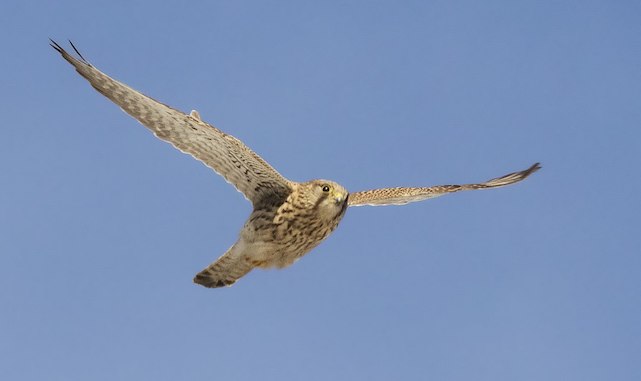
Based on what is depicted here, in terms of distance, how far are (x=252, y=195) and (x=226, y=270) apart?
967 millimetres

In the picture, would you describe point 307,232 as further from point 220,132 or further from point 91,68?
point 91,68

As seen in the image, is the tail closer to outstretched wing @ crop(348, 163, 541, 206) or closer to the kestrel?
the kestrel

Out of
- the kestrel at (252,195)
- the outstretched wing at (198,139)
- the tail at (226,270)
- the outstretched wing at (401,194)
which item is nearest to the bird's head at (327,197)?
the kestrel at (252,195)

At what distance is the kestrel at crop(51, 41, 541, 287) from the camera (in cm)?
1054

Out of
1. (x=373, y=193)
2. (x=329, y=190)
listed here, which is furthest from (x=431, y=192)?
(x=329, y=190)

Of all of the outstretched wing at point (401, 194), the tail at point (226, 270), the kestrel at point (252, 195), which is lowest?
the tail at point (226, 270)

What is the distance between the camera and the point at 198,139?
35.7 ft

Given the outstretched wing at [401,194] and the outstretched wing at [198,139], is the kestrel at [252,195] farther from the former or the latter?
the outstretched wing at [401,194]

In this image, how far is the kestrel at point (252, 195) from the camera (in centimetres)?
1054

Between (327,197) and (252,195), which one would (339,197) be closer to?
(327,197)

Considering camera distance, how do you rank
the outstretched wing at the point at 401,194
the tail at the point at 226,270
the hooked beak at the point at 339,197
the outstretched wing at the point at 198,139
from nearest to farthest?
the outstretched wing at the point at 198,139, the hooked beak at the point at 339,197, the tail at the point at 226,270, the outstretched wing at the point at 401,194

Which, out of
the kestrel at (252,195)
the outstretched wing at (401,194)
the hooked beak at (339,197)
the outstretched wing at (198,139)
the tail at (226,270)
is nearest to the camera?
the outstretched wing at (198,139)

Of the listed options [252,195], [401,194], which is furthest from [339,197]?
[401,194]

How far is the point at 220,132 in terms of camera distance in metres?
10.6
